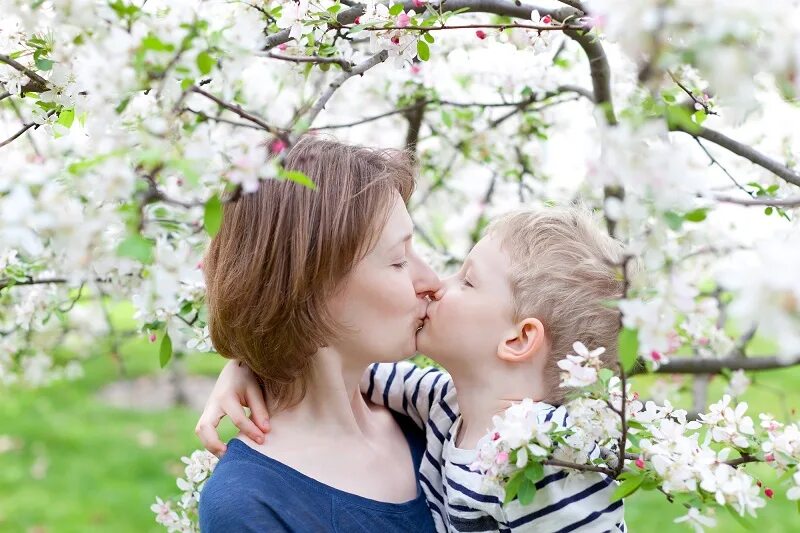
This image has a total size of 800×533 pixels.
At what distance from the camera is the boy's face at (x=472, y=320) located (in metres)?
1.93

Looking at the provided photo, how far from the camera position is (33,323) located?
8.36 feet

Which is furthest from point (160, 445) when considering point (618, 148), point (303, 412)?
point (618, 148)

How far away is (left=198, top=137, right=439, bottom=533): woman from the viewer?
5.73ft

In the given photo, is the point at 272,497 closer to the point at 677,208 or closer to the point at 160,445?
the point at 677,208

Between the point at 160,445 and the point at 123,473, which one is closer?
the point at 123,473

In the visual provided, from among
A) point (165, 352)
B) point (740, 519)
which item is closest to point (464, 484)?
point (740, 519)

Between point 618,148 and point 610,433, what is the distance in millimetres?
689

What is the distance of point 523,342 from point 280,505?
0.62 metres

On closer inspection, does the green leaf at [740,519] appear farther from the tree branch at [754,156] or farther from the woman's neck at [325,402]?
the woman's neck at [325,402]

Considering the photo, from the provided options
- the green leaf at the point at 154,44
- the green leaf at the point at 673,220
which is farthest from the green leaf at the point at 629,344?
the green leaf at the point at 154,44

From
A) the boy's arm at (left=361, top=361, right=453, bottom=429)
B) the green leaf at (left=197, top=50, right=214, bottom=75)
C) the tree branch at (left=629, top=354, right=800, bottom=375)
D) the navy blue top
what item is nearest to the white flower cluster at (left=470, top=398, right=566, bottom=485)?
the navy blue top

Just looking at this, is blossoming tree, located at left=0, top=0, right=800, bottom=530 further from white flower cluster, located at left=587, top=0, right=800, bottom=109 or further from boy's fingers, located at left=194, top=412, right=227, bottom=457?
boy's fingers, located at left=194, top=412, right=227, bottom=457

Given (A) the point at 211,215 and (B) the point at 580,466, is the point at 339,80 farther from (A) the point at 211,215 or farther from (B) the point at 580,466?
(B) the point at 580,466

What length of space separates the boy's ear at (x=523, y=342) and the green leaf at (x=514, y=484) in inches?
18.3
